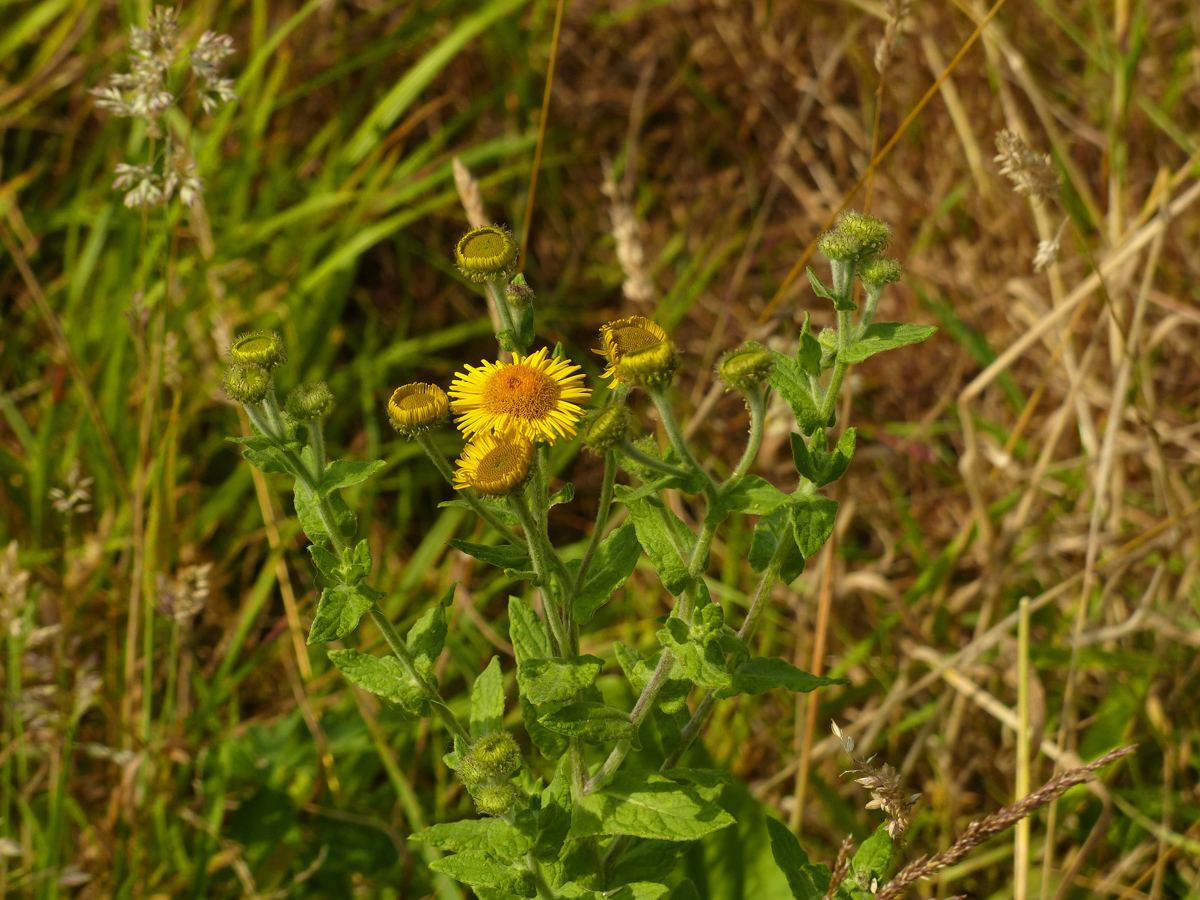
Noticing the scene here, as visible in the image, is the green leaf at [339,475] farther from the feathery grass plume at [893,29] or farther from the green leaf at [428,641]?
the feathery grass plume at [893,29]

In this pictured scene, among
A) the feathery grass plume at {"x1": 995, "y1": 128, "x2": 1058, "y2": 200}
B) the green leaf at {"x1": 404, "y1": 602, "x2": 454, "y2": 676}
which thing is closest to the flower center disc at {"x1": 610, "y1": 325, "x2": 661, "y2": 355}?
the green leaf at {"x1": 404, "y1": 602, "x2": 454, "y2": 676}

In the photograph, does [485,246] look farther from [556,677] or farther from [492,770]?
[492,770]

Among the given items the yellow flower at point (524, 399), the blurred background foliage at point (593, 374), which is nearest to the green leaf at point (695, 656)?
the yellow flower at point (524, 399)

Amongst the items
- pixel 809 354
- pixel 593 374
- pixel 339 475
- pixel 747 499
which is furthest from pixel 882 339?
pixel 593 374

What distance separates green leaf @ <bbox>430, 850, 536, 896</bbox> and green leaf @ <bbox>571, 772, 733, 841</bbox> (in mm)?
121

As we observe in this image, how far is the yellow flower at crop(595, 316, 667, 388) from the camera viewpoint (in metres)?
1.76

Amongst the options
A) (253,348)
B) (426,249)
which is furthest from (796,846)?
(426,249)

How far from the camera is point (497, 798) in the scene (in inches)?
65.0

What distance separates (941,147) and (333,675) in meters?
3.25

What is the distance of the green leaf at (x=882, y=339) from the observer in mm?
1681

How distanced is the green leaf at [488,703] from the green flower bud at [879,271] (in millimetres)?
943

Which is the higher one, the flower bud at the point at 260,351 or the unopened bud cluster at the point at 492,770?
the flower bud at the point at 260,351

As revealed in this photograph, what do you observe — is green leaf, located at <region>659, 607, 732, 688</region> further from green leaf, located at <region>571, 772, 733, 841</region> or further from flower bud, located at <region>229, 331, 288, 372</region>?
flower bud, located at <region>229, 331, 288, 372</region>

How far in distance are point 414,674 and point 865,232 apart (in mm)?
1074
